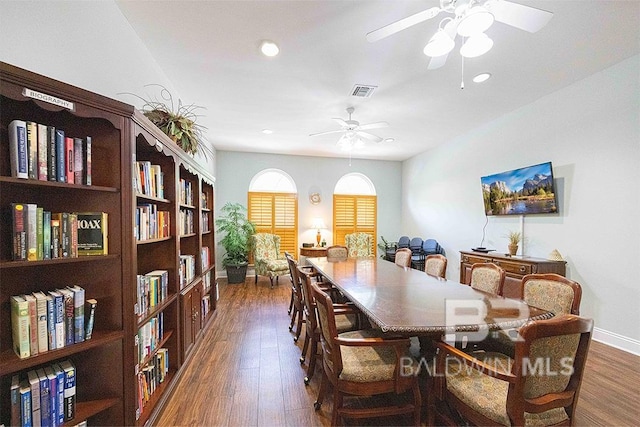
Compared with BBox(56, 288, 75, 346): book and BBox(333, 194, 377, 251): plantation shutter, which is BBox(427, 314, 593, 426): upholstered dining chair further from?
BBox(333, 194, 377, 251): plantation shutter

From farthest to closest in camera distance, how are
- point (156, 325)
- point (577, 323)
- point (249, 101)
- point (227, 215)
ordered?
1. point (227, 215)
2. point (249, 101)
3. point (156, 325)
4. point (577, 323)

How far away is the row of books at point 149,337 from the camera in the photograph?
1.69 metres

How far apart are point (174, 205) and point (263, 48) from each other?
1.61 metres

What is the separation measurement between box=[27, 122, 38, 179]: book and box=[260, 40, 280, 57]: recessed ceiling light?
1.82m

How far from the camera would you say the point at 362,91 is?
325cm

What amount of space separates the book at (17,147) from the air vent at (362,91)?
2860mm

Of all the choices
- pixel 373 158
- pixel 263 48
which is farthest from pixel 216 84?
pixel 373 158

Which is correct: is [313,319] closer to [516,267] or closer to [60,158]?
[60,158]

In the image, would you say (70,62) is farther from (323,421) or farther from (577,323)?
(577,323)

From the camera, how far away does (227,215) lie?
627 cm

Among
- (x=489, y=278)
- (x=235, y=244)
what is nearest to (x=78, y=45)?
(x=489, y=278)

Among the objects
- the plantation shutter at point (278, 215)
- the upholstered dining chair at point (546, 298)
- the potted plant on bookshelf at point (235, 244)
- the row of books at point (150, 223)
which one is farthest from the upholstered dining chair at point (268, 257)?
the upholstered dining chair at point (546, 298)

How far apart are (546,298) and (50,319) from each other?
3.04 m

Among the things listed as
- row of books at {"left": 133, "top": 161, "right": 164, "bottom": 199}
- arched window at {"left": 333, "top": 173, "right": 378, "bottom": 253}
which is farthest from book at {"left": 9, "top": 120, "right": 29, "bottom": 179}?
arched window at {"left": 333, "top": 173, "right": 378, "bottom": 253}
